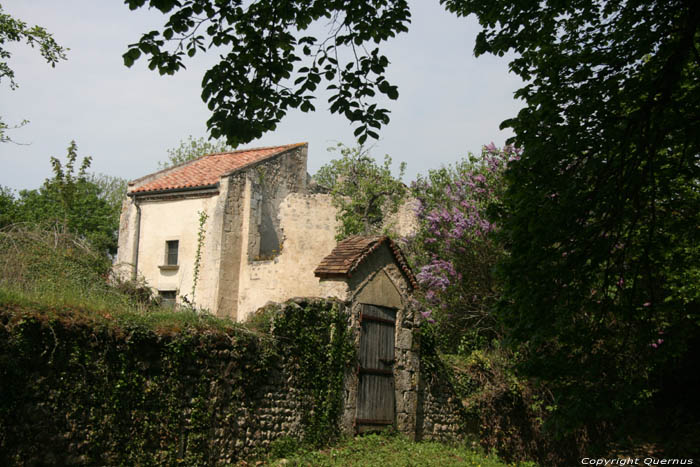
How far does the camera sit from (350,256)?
11.1 metres

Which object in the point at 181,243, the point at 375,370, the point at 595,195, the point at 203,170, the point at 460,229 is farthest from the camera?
the point at 203,170

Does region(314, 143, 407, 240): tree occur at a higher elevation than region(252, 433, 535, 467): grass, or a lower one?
higher

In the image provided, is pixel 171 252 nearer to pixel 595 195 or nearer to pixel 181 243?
pixel 181 243

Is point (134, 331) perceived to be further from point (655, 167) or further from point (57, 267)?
point (655, 167)

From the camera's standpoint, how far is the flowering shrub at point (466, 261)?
14.7 meters

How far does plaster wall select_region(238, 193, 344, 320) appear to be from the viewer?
19.2 m

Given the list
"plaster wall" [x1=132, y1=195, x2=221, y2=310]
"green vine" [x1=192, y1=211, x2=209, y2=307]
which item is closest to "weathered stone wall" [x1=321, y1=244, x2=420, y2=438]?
"plaster wall" [x1=132, y1=195, x2=221, y2=310]

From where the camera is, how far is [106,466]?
6832mm

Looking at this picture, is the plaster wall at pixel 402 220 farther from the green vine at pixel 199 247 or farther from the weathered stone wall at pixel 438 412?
the weathered stone wall at pixel 438 412

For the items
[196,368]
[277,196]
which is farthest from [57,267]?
[277,196]

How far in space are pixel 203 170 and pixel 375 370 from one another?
13480mm

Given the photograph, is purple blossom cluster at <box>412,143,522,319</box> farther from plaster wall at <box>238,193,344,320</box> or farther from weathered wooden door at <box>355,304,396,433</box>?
plaster wall at <box>238,193,344,320</box>

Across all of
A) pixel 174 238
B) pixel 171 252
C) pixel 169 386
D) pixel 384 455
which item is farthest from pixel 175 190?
pixel 169 386

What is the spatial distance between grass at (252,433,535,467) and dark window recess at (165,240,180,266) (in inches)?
471
